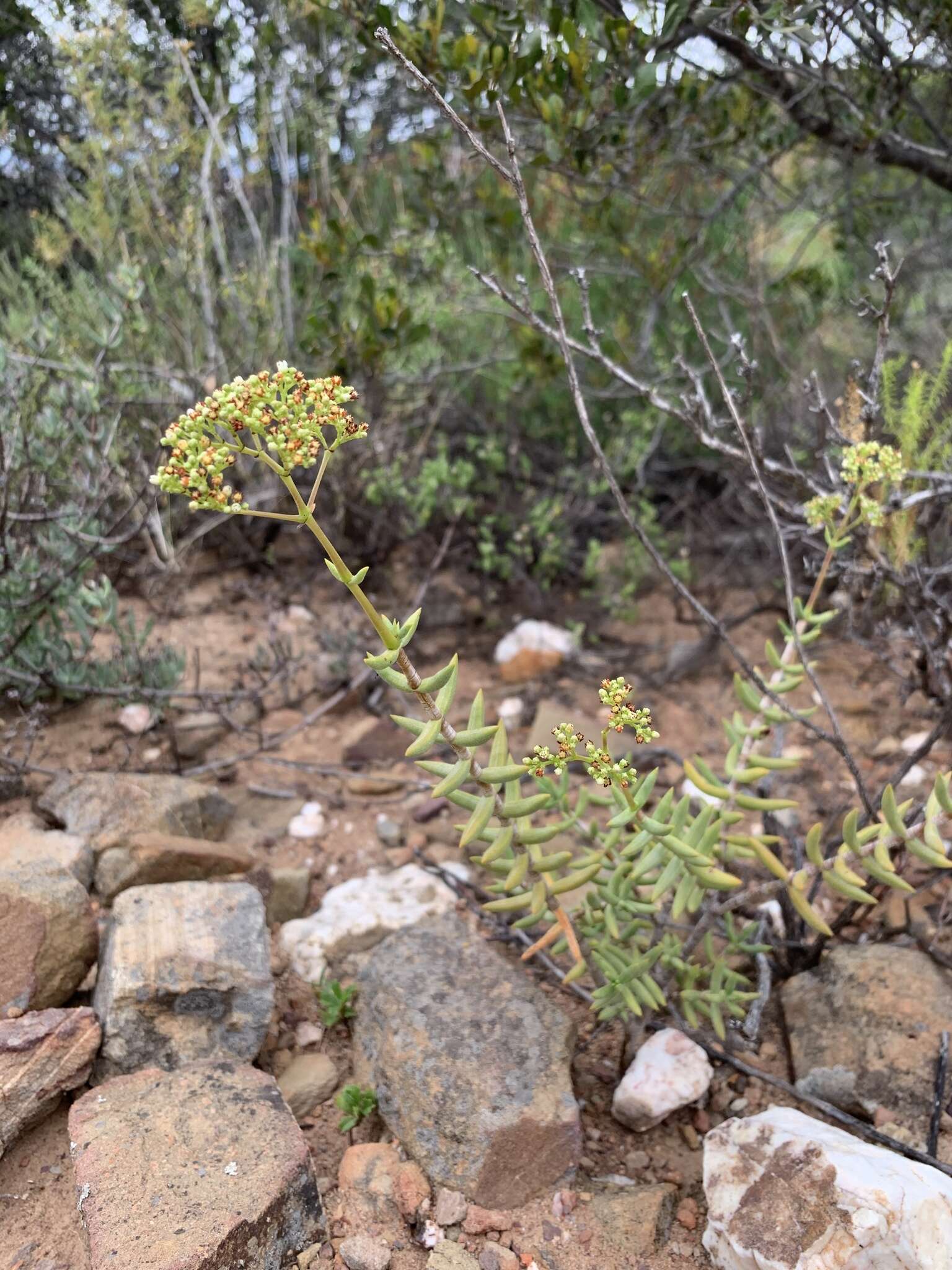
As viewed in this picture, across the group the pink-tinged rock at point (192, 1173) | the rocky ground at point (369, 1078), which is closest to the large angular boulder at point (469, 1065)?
the rocky ground at point (369, 1078)

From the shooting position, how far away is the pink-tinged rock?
4.98 feet

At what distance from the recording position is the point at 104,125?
3381 millimetres

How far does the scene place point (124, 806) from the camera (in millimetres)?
2473

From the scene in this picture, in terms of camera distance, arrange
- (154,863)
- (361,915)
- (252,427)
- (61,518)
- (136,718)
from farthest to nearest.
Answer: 1. (136,718)
2. (61,518)
3. (361,915)
4. (154,863)
5. (252,427)

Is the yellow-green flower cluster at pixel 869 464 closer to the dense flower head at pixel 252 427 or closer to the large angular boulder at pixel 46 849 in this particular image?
the dense flower head at pixel 252 427

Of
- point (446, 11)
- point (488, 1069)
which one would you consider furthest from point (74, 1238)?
point (446, 11)

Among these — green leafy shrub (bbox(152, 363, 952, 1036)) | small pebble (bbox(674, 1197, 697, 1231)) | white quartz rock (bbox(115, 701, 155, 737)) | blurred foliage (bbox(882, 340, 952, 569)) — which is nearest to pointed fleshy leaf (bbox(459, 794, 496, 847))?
green leafy shrub (bbox(152, 363, 952, 1036))

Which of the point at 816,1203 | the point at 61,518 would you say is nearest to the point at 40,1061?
the point at 816,1203

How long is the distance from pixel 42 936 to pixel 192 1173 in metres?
0.61

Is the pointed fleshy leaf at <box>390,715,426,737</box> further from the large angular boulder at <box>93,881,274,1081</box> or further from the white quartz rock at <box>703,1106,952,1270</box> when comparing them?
the white quartz rock at <box>703,1106,952,1270</box>

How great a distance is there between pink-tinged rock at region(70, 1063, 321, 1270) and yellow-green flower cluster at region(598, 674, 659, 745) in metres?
0.99

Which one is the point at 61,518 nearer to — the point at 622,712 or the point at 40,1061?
the point at 40,1061

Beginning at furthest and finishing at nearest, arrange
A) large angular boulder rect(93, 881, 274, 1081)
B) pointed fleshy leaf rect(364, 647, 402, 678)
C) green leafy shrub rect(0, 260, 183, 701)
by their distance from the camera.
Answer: green leafy shrub rect(0, 260, 183, 701)
large angular boulder rect(93, 881, 274, 1081)
pointed fleshy leaf rect(364, 647, 402, 678)

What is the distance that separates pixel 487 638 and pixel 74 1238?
251cm
